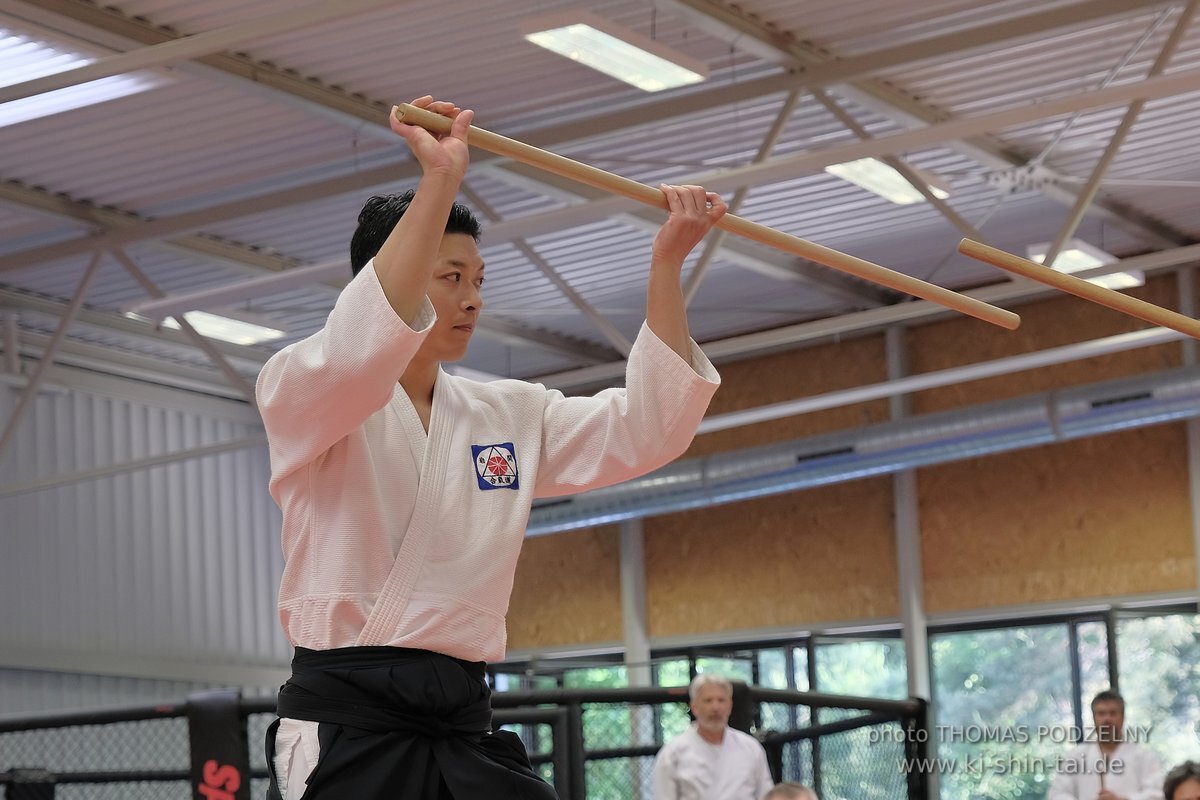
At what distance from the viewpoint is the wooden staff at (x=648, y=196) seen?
8.49ft

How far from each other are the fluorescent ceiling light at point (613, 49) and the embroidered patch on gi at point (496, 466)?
5.71 metres

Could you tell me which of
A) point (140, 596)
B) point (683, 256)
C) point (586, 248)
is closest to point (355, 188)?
point (586, 248)

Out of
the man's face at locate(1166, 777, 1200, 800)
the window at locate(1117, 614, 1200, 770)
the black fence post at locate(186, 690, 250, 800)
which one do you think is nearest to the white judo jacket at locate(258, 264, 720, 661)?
the black fence post at locate(186, 690, 250, 800)

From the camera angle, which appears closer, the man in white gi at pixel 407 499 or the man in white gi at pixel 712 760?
the man in white gi at pixel 407 499

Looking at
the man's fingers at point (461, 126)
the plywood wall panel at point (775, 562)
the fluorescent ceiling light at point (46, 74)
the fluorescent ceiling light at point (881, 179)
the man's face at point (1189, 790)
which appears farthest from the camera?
the plywood wall panel at point (775, 562)

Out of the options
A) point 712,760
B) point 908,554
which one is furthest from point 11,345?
point 712,760

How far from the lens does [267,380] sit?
2.46 m

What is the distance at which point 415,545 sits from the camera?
2525mm

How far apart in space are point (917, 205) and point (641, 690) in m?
7.22

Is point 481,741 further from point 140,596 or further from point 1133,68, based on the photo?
point 140,596

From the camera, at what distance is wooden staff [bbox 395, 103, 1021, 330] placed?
2588 mm

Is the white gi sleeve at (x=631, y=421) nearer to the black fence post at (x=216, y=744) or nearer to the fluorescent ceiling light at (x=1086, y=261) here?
the black fence post at (x=216, y=744)

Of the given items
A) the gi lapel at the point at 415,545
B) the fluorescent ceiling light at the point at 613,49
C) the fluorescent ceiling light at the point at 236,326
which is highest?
the fluorescent ceiling light at the point at 613,49

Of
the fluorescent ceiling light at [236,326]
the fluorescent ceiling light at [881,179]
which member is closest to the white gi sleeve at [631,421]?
the fluorescent ceiling light at [881,179]
